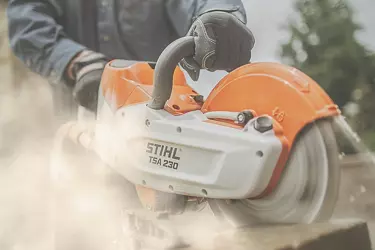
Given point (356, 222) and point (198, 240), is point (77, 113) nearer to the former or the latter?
point (198, 240)

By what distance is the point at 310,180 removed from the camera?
560 mm

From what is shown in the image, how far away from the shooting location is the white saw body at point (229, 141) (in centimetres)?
56

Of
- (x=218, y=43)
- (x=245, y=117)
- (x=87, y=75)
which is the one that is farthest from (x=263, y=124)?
(x=87, y=75)

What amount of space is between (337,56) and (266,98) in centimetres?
12

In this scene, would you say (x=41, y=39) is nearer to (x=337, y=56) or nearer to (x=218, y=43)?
(x=218, y=43)

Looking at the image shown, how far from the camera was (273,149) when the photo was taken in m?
0.56

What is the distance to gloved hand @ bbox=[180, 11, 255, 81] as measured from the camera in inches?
25.7

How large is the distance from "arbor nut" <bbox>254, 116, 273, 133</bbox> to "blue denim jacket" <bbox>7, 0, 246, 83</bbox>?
0.21m

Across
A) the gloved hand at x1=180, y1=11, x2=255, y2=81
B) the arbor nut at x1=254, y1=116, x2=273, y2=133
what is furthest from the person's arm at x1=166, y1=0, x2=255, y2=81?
the arbor nut at x1=254, y1=116, x2=273, y2=133

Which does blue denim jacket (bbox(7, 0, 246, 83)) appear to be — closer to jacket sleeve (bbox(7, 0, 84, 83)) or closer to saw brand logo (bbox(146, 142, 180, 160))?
jacket sleeve (bbox(7, 0, 84, 83))

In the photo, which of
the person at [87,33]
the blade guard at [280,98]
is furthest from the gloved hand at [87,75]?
the blade guard at [280,98]

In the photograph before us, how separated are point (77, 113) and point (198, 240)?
0.28m

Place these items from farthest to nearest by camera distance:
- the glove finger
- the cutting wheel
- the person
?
the person < the glove finger < the cutting wheel

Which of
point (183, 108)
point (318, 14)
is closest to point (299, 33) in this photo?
point (318, 14)
